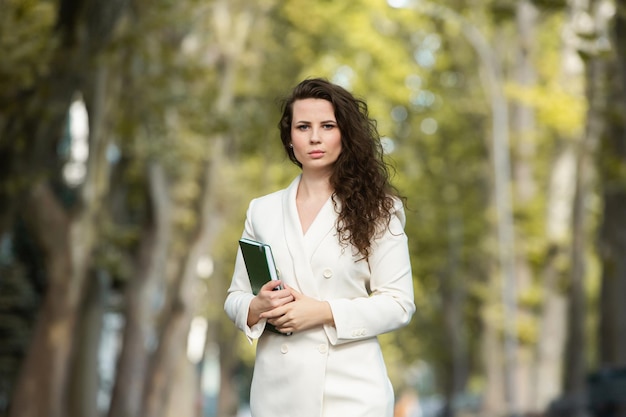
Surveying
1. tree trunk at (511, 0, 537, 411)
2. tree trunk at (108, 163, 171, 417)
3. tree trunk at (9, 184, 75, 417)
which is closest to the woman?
tree trunk at (9, 184, 75, 417)

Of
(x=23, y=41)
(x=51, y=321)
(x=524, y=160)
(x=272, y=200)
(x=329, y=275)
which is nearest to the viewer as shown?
(x=329, y=275)

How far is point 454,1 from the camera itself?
114ft

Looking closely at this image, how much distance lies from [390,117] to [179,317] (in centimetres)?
1643

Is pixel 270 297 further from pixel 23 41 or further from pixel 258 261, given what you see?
pixel 23 41

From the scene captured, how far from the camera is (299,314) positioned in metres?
4.05

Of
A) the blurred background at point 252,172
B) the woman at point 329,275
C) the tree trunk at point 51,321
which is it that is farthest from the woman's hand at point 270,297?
the tree trunk at point 51,321

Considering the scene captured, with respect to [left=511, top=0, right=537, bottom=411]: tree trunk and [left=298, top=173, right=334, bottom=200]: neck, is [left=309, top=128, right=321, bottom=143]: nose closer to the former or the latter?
[left=298, top=173, right=334, bottom=200]: neck

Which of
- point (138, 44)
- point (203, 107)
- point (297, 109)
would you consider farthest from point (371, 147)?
point (203, 107)

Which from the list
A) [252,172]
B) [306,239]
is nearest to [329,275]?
[306,239]

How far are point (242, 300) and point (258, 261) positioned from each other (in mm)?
186

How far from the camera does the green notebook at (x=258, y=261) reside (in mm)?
4066

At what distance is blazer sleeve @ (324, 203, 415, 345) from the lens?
13.5 feet

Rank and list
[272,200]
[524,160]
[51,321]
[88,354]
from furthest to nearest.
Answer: [524,160] → [88,354] → [51,321] → [272,200]

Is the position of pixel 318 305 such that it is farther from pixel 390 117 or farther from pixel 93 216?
pixel 390 117
